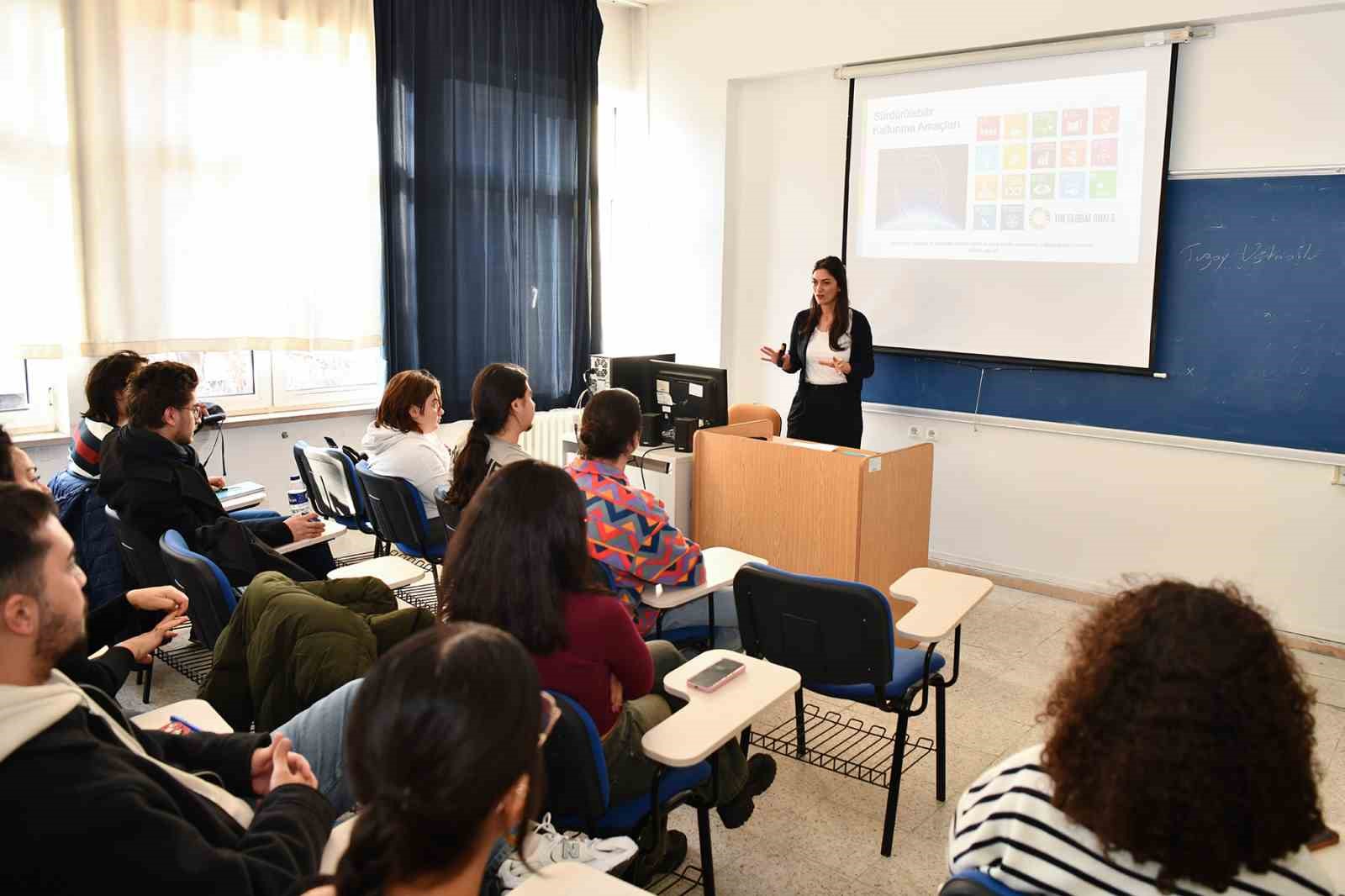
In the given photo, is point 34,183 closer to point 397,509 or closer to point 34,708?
point 397,509

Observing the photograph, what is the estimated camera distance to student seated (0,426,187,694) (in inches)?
79.8

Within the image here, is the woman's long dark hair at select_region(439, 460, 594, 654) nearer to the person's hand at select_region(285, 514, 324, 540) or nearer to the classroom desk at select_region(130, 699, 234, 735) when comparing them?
the classroom desk at select_region(130, 699, 234, 735)

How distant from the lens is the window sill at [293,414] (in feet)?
17.0

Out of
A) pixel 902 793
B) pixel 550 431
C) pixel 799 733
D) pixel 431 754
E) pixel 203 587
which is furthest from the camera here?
pixel 550 431

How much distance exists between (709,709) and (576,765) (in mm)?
325

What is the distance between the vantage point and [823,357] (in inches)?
214

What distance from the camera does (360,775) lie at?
1.08 m

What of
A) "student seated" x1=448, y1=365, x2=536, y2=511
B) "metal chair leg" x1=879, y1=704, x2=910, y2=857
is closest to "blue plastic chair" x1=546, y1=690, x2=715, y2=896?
"metal chair leg" x1=879, y1=704, x2=910, y2=857

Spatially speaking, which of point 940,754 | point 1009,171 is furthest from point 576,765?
point 1009,171

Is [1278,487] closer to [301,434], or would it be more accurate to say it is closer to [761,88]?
[761,88]

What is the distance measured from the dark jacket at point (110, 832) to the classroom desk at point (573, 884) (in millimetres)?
325

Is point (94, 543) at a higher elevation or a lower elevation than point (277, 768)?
lower

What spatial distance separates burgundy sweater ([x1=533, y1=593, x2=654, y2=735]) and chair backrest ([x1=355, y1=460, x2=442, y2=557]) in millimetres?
2117

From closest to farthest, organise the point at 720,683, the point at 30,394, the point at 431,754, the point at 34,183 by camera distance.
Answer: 1. the point at 431,754
2. the point at 720,683
3. the point at 34,183
4. the point at 30,394
